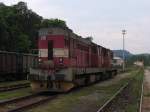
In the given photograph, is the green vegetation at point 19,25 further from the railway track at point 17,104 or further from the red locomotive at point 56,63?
the railway track at point 17,104

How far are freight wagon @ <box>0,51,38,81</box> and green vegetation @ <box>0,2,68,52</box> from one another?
8840 millimetres

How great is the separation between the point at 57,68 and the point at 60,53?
3.57ft

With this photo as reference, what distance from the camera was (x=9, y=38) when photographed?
5484 centimetres

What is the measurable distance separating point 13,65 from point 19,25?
1388 inches

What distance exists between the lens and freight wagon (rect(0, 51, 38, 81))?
3216cm

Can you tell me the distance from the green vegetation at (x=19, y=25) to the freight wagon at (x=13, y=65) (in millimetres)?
8840

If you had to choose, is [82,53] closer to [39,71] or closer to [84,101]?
[39,71]

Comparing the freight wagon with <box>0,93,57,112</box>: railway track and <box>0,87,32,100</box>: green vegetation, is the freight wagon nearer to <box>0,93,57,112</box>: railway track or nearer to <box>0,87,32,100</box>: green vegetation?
<box>0,87,32,100</box>: green vegetation

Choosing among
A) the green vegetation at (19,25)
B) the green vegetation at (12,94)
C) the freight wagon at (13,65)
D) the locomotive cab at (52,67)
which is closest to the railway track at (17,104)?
the green vegetation at (12,94)

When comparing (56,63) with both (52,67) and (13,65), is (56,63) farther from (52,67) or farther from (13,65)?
(13,65)

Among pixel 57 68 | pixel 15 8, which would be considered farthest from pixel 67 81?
pixel 15 8

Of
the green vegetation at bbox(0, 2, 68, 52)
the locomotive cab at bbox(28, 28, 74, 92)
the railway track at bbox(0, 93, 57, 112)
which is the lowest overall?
the railway track at bbox(0, 93, 57, 112)

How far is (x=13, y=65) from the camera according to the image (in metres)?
34.2

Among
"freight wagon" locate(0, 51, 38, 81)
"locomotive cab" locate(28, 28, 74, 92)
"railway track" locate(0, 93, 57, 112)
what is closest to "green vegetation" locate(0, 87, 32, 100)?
"locomotive cab" locate(28, 28, 74, 92)
